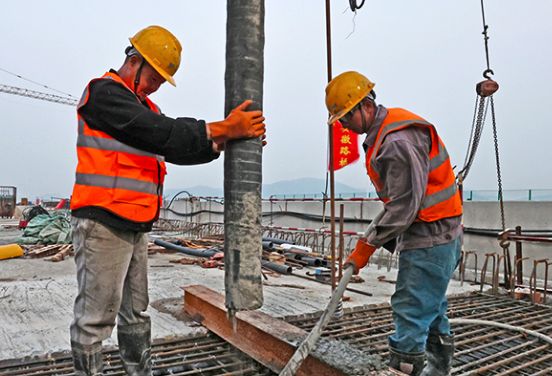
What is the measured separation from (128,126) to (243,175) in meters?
0.67

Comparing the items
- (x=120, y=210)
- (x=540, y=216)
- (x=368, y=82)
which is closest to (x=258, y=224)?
(x=120, y=210)

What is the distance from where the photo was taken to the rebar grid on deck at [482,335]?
3076mm

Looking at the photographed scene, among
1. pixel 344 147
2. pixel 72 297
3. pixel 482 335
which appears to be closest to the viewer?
pixel 482 335

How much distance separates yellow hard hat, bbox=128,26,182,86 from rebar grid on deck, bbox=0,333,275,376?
82.7 inches

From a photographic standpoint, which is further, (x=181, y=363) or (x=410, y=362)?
(x=181, y=363)

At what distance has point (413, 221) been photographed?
2371 millimetres

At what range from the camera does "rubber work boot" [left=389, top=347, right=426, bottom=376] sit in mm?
2303

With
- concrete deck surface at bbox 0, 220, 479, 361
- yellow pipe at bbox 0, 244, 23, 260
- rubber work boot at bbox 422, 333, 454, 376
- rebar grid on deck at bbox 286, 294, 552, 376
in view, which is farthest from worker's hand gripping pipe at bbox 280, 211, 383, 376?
yellow pipe at bbox 0, 244, 23, 260

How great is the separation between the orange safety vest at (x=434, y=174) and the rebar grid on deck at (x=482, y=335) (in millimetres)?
1334

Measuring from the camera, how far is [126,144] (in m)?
2.11

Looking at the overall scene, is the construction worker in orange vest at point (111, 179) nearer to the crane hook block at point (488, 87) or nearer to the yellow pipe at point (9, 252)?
the crane hook block at point (488, 87)

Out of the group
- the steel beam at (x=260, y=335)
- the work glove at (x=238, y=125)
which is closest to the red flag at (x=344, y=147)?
the steel beam at (x=260, y=335)

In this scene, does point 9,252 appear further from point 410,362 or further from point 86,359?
point 410,362

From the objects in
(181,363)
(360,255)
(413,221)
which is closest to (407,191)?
(413,221)
